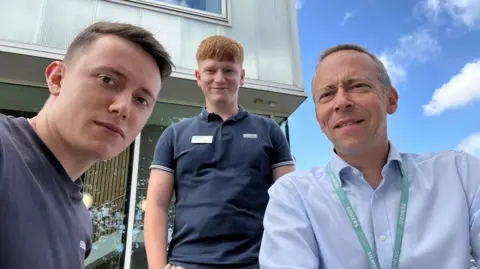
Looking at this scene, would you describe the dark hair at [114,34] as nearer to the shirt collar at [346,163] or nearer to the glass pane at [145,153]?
the shirt collar at [346,163]

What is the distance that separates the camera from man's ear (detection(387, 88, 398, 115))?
149 centimetres

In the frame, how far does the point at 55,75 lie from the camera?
3.67 feet

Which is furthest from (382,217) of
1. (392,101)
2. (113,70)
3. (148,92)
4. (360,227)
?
(113,70)

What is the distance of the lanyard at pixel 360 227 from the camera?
1.09 meters

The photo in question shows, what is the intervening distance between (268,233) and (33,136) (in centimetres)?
83

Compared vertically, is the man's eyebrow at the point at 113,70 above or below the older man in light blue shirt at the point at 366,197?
above

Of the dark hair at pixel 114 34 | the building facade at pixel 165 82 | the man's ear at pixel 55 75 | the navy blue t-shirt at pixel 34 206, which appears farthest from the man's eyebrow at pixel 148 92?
the building facade at pixel 165 82

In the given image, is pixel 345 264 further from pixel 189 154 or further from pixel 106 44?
pixel 106 44

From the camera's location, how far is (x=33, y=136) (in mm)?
958

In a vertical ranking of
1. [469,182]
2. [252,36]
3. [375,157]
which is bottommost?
[469,182]

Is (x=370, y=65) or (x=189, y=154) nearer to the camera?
(x=370, y=65)

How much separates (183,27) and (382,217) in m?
3.75

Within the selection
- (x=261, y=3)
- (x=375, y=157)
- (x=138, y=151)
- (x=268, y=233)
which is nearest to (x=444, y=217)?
(x=375, y=157)

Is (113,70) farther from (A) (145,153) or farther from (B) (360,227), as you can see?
(A) (145,153)
